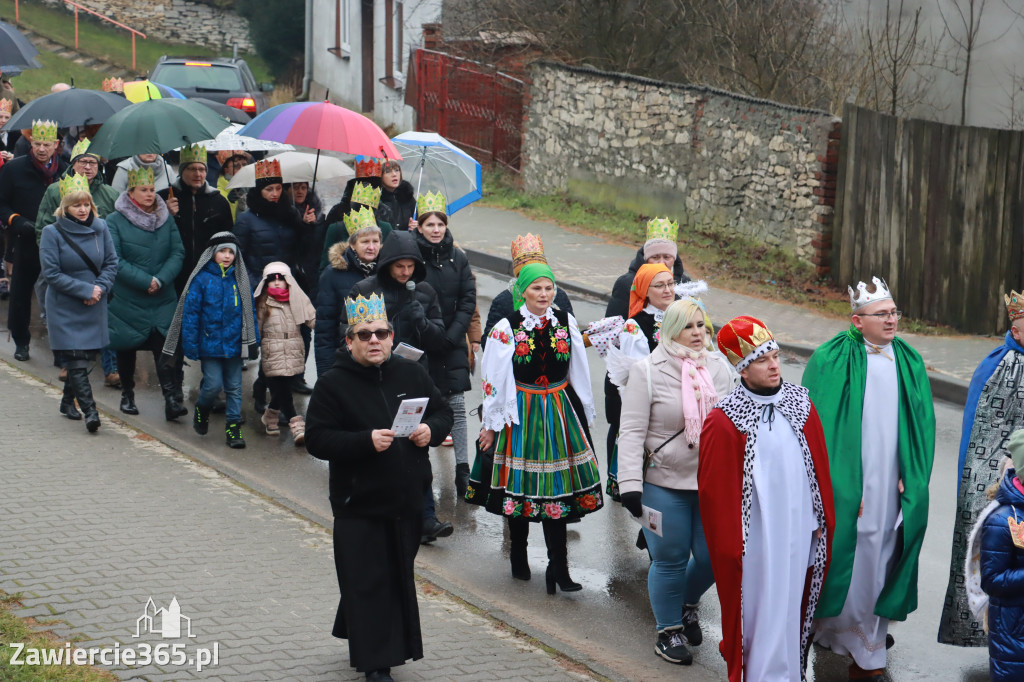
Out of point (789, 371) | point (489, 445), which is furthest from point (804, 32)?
point (489, 445)

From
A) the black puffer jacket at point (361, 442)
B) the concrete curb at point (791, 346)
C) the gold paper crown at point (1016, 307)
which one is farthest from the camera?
the concrete curb at point (791, 346)

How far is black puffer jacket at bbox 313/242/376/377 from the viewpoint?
8.64m

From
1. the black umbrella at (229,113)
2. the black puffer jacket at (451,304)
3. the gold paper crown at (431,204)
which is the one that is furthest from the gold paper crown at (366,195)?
the black umbrella at (229,113)

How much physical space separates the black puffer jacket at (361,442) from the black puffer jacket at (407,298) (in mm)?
1926

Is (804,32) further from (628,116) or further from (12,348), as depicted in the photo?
(12,348)

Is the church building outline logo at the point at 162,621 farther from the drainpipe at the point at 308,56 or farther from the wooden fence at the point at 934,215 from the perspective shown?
the drainpipe at the point at 308,56

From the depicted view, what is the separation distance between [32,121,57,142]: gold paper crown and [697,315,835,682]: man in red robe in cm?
819

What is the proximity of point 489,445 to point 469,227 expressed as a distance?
40.9ft

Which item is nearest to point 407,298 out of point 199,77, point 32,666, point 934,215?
point 32,666

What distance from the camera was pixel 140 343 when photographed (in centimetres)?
1006

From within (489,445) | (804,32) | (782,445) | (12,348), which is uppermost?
(804,32)

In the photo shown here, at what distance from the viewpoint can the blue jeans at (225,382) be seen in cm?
959

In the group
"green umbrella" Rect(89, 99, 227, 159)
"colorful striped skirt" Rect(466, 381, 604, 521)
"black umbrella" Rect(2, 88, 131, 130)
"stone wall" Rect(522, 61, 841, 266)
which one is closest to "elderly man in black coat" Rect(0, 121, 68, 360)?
"black umbrella" Rect(2, 88, 131, 130)

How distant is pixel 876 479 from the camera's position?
6.03 metres
